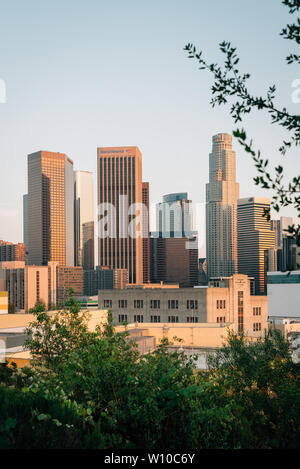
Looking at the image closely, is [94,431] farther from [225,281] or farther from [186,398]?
[225,281]

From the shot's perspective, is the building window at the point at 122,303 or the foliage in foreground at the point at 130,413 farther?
the building window at the point at 122,303

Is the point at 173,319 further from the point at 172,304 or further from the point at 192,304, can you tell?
the point at 192,304

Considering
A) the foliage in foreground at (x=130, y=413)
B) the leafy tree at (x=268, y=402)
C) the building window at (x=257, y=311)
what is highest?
the foliage in foreground at (x=130, y=413)

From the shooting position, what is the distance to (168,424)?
311 inches

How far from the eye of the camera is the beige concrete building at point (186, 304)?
86188 millimetres

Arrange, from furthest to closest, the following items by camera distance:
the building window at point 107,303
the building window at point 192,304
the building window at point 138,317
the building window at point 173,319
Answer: the building window at point 107,303, the building window at point 138,317, the building window at point 173,319, the building window at point 192,304

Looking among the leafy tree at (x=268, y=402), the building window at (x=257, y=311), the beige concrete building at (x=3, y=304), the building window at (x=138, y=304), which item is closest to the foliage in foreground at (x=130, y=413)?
the leafy tree at (x=268, y=402)

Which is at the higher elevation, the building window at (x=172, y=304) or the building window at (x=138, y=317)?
the building window at (x=172, y=304)

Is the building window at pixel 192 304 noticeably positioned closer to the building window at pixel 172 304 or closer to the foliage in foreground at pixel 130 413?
the building window at pixel 172 304

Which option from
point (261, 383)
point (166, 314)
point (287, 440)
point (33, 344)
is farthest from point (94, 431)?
point (166, 314)

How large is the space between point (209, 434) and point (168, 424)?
716 mm

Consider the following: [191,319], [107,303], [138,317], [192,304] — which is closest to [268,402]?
[192,304]

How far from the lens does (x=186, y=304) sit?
86438 mm
